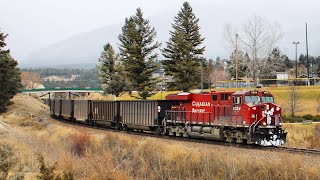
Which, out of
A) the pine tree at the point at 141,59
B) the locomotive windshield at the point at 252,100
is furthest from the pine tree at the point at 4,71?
the locomotive windshield at the point at 252,100

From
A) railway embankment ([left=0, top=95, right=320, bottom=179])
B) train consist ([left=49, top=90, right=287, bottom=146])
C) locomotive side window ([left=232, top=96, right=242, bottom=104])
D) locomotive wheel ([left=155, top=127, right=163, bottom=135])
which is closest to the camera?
railway embankment ([left=0, top=95, right=320, bottom=179])

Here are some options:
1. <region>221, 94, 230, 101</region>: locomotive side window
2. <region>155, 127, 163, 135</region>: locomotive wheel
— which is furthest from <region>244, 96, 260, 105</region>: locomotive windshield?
<region>155, 127, 163, 135</region>: locomotive wheel

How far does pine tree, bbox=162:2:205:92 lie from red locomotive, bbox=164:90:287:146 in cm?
3571

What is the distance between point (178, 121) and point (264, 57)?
45158 mm

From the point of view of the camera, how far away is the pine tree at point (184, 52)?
6406cm

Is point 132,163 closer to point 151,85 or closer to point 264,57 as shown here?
point 151,85

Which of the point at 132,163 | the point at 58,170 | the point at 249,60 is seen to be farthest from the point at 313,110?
the point at 58,170

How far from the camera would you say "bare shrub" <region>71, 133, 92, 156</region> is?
24675mm

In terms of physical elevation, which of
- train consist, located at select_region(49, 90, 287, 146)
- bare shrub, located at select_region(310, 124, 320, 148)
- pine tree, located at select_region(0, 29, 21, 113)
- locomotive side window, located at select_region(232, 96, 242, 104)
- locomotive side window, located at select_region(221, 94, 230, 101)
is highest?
pine tree, located at select_region(0, 29, 21, 113)

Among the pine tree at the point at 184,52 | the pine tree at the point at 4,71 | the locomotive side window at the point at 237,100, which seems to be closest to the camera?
the locomotive side window at the point at 237,100

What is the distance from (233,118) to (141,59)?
43.8 m

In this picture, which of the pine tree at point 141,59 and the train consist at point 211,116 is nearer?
the train consist at point 211,116

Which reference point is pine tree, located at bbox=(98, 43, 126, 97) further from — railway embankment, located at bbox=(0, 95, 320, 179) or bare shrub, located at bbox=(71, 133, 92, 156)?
railway embankment, located at bbox=(0, 95, 320, 179)

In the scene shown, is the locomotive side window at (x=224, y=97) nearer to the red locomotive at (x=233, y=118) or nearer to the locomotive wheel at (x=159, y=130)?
the red locomotive at (x=233, y=118)
